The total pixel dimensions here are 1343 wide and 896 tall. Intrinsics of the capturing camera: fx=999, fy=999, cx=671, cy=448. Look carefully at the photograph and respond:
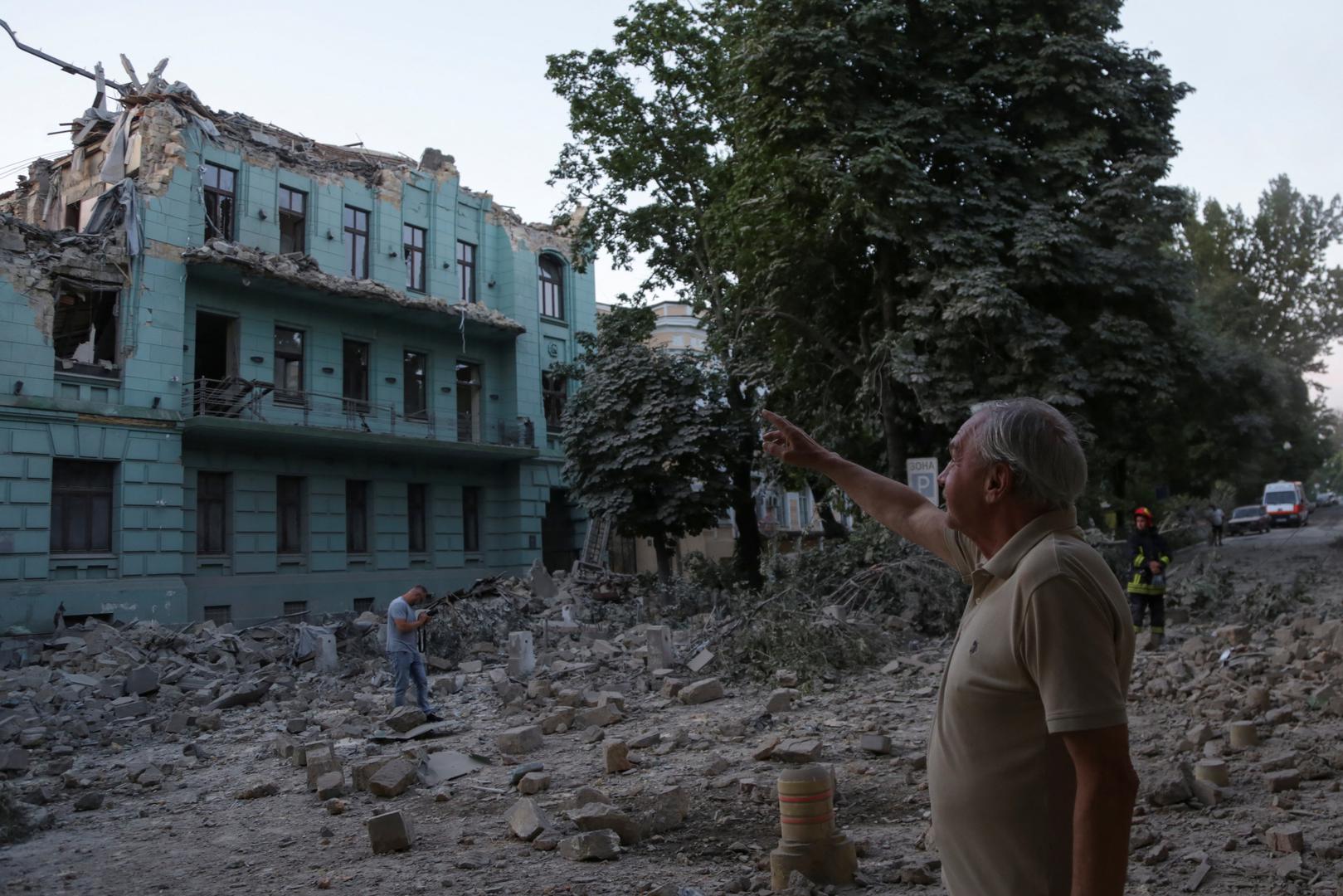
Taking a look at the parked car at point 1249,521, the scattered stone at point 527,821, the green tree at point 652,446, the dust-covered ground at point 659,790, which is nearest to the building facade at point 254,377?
the green tree at point 652,446

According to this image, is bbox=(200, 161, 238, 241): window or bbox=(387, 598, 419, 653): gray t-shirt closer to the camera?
bbox=(387, 598, 419, 653): gray t-shirt

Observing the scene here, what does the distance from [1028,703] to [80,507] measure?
72.8 feet

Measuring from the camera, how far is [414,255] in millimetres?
27844

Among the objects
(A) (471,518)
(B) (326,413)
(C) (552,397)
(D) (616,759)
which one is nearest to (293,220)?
(B) (326,413)

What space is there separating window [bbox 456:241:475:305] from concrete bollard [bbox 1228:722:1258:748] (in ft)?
80.9

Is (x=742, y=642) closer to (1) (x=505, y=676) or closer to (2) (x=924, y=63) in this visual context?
(1) (x=505, y=676)

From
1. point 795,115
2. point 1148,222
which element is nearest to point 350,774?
point 795,115

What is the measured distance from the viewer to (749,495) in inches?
1019

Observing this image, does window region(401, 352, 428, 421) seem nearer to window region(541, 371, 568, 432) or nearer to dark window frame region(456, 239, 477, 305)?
dark window frame region(456, 239, 477, 305)

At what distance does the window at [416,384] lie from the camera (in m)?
27.2

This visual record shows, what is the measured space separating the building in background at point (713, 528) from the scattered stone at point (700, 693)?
10087mm

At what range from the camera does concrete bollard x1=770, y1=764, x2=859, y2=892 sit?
195 inches

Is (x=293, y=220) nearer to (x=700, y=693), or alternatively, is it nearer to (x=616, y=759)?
(x=700, y=693)

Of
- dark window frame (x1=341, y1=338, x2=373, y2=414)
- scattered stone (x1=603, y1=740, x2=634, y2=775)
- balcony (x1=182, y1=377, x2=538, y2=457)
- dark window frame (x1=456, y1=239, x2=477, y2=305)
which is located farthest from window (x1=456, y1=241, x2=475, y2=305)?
scattered stone (x1=603, y1=740, x2=634, y2=775)
